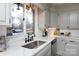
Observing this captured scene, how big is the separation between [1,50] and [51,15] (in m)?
3.48

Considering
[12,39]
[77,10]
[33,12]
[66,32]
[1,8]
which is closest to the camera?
[1,8]

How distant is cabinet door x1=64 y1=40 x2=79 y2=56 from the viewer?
175 inches

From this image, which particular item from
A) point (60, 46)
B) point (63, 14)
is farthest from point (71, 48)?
point (63, 14)

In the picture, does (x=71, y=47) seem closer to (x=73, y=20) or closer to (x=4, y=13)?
(x=73, y=20)

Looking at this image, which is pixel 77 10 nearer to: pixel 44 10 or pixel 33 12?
pixel 44 10

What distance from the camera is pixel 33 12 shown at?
14.8 feet

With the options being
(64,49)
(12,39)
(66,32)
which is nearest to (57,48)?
(64,49)

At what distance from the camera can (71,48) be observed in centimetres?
448

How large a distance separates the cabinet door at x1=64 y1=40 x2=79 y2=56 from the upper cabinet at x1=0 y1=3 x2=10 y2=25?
9.90 feet

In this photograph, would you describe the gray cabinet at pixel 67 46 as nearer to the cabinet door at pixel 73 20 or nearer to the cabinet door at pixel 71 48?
the cabinet door at pixel 71 48

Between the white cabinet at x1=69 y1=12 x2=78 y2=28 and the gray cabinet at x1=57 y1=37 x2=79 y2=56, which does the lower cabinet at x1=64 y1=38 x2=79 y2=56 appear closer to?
the gray cabinet at x1=57 y1=37 x2=79 y2=56

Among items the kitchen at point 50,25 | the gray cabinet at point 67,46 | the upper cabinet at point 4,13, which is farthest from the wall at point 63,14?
the upper cabinet at point 4,13

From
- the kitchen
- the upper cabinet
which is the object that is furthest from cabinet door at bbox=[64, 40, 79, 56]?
the upper cabinet

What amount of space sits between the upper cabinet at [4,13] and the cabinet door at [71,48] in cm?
302
